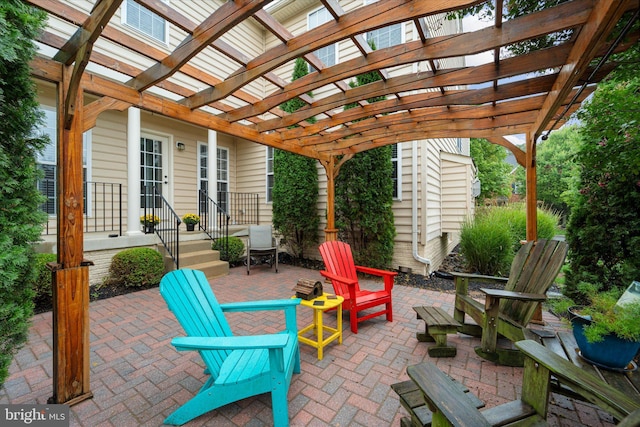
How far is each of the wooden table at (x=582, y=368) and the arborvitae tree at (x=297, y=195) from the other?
4.99 meters

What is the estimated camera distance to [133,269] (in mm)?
4555

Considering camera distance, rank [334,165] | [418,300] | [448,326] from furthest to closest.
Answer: [334,165] < [418,300] < [448,326]

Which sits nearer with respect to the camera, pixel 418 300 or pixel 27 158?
pixel 27 158

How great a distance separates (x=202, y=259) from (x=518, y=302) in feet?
16.8

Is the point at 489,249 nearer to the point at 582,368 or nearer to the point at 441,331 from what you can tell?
the point at 441,331

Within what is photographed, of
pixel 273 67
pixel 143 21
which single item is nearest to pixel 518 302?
pixel 273 67

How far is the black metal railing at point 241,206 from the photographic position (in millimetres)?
8086

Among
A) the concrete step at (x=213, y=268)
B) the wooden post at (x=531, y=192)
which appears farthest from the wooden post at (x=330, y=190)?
the wooden post at (x=531, y=192)

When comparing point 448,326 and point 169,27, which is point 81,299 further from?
point 169,27

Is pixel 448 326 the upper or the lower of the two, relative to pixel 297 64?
lower

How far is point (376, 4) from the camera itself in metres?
1.82

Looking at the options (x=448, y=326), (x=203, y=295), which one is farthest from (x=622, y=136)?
(x=203, y=295)

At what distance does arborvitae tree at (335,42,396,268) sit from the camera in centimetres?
534

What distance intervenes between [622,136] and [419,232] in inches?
132
